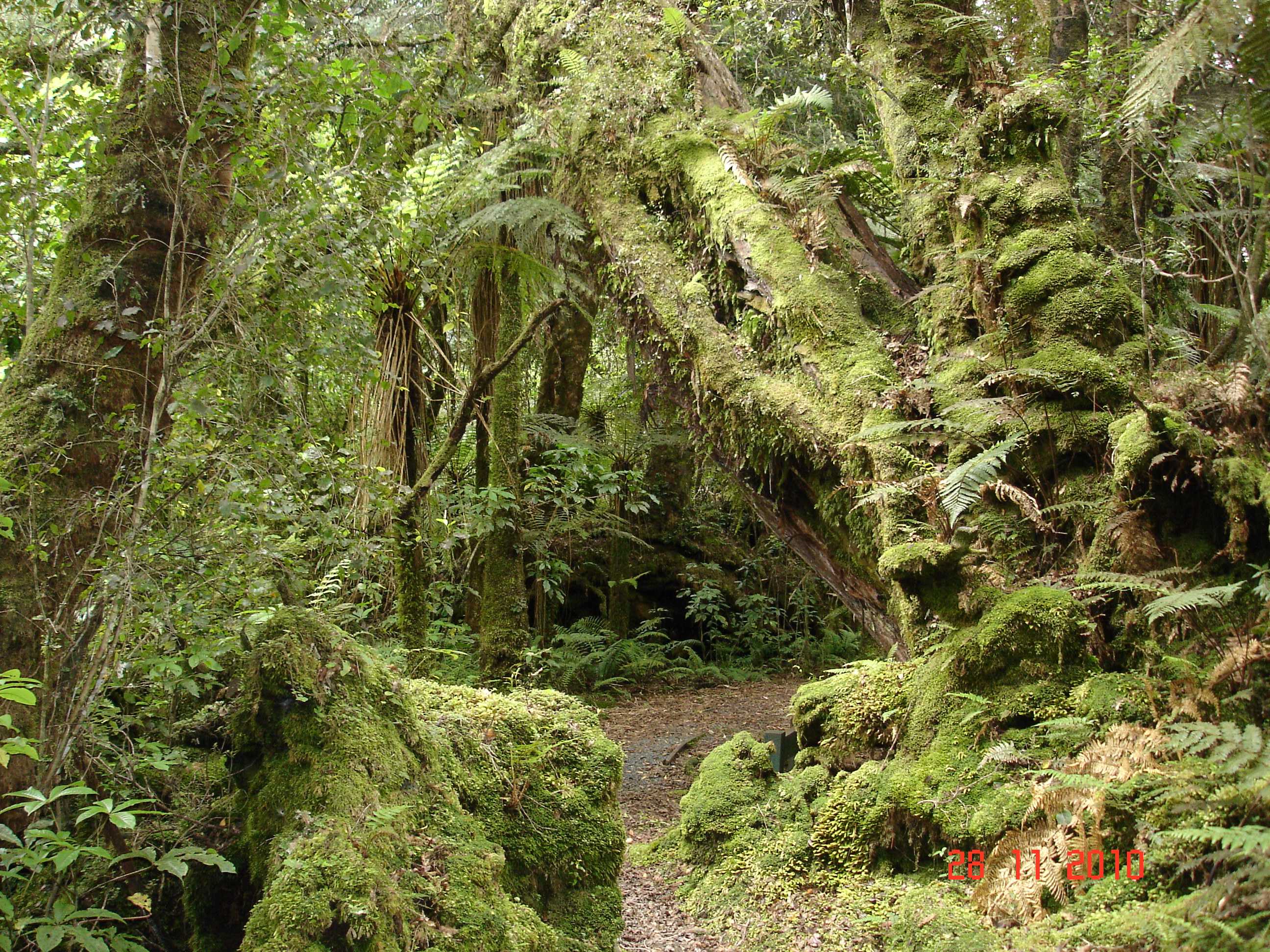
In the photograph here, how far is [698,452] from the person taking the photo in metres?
6.57

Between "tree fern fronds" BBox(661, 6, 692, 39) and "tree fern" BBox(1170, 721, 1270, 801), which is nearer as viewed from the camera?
"tree fern" BBox(1170, 721, 1270, 801)

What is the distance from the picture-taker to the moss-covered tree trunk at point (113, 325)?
2.78 meters

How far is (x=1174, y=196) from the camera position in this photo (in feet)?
22.9

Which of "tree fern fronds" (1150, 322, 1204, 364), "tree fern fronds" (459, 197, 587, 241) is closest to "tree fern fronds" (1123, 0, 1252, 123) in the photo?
"tree fern fronds" (1150, 322, 1204, 364)

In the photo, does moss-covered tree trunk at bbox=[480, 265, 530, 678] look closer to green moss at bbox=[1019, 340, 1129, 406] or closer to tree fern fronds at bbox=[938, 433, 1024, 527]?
tree fern fronds at bbox=[938, 433, 1024, 527]

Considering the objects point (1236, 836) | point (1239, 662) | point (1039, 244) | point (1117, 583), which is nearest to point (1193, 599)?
point (1239, 662)

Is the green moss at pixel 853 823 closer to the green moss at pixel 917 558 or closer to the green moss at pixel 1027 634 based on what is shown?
the green moss at pixel 1027 634

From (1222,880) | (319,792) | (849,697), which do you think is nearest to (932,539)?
(849,697)

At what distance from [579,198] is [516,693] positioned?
190 inches
